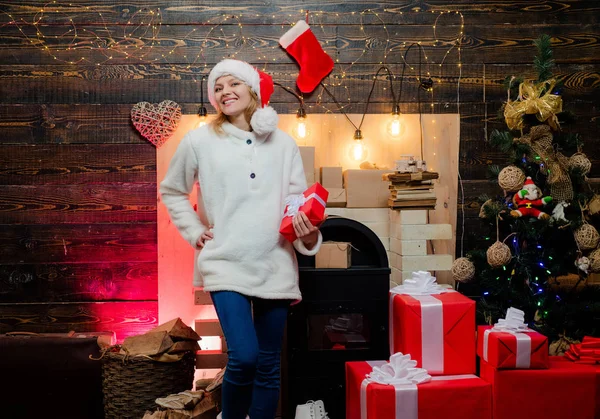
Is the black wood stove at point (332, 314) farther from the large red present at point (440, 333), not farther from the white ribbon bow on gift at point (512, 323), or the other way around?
the white ribbon bow on gift at point (512, 323)

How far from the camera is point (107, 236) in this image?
4.08 metres

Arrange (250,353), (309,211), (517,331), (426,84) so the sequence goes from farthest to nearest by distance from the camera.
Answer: (426,84), (517,331), (309,211), (250,353)

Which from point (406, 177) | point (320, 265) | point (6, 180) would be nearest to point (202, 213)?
point (320, 265)

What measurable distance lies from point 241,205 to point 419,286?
112 centimetres

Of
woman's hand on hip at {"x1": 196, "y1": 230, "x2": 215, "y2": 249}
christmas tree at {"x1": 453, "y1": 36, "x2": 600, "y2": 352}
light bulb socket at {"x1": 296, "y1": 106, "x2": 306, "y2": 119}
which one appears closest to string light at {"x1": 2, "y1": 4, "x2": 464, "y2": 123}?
light bulb socket at {"x1": 296, "y1": 106, "x2": 306, "y2": 119}

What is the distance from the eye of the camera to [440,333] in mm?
3250

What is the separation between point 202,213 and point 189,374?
105cm

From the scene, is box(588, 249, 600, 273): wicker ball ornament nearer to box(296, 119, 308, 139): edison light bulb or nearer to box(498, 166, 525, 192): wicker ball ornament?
box(498, 166, 525, 192): wicker ball ornament

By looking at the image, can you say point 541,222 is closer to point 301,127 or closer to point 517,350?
point 517,350

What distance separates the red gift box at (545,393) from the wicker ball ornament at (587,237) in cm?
66

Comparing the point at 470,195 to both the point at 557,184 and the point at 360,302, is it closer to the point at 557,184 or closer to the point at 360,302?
the point at 557,184

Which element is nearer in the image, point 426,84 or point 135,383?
point 135,383

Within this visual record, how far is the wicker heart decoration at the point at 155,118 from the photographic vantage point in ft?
13.2

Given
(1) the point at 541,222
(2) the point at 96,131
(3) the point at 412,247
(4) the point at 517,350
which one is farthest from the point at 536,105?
(2) the point at 96,131
